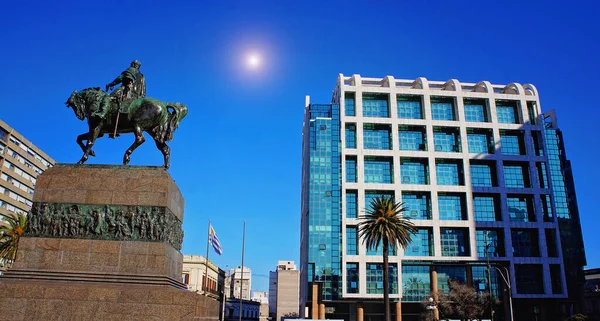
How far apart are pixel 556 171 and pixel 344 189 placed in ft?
111

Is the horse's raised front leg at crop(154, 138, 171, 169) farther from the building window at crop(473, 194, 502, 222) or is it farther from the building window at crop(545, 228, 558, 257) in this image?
the building window at crop(545, 228, 558, 257)

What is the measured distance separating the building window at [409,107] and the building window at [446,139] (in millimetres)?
3777

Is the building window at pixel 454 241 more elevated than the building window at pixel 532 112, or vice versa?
the building window at pixel 532 112

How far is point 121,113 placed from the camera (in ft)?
66.0

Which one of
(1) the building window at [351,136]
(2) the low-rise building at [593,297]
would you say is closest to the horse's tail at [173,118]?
(1) the building window at [351,136]

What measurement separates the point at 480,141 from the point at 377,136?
54.3 feet

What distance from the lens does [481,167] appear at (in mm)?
75875

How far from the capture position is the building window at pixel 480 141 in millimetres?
76150

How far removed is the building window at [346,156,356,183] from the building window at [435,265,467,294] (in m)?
17.9

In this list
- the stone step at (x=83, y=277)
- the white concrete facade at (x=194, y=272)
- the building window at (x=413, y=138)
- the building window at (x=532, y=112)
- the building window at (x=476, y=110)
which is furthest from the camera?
the white concrete facade at (x=194, y=272)

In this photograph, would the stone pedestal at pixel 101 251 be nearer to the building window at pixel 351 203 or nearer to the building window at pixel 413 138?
the building window at pixel 351 203

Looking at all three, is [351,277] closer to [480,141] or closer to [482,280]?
[482,280]

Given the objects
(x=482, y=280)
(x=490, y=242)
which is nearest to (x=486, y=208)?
(x=490, y=242)

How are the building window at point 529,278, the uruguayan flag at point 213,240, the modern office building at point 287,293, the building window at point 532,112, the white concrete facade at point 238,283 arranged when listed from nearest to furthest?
the uruguayan flag at point 213,240
the building window at point 529,278
the building window at point 532,112
the modern office building at point 287,293
the white concrete facade at point 238,283
